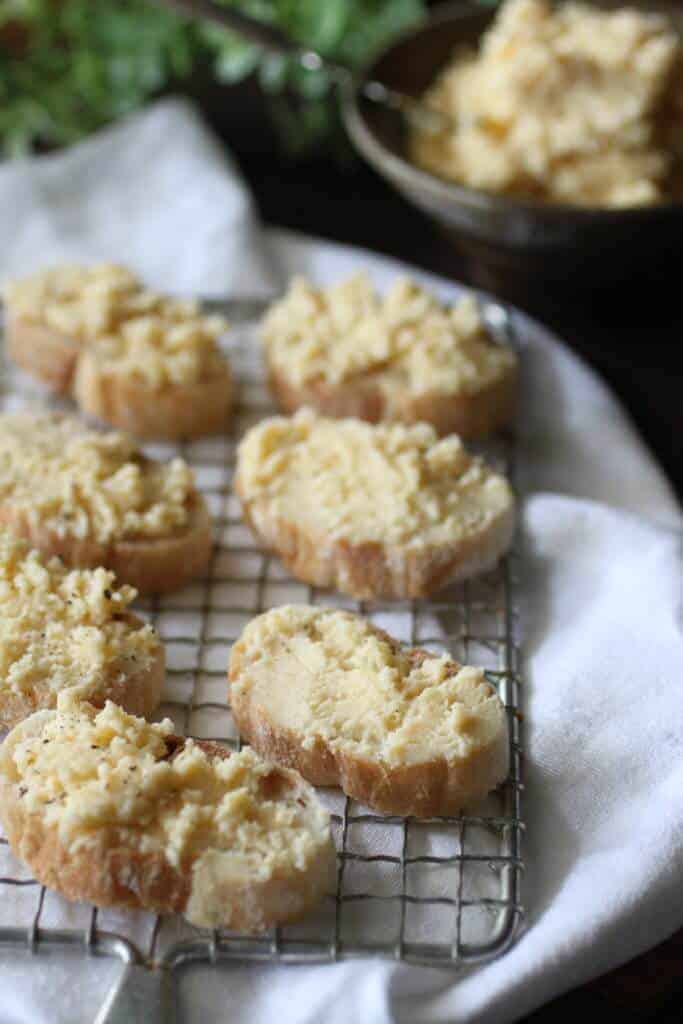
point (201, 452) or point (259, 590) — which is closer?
point (259, 590)

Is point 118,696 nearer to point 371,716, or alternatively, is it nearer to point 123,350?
point 371,716

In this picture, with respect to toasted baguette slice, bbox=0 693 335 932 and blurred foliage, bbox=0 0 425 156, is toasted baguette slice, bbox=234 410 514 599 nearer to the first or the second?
toasted baguette slice, bbox=0 693 335 932

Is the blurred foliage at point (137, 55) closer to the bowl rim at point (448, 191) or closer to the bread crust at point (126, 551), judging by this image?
the bowl rim at point (448, 191)

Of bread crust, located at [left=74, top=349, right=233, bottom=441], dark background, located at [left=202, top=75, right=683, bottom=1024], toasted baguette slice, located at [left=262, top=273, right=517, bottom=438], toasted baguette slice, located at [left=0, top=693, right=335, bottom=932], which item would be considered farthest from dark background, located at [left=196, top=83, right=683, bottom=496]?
toasted baguette slice, located at [left=0, top=693, right=335, bottom=932]

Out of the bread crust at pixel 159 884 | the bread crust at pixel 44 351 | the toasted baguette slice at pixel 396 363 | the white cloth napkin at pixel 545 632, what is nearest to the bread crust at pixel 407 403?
the toasted baguette slice at pixel 396 363

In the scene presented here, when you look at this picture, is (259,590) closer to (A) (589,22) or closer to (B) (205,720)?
(B) (205,720)

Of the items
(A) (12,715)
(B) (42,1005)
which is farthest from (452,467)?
(B) (42,1005)

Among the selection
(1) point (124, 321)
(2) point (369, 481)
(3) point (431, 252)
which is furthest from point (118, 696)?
(3) point (431, 252)
